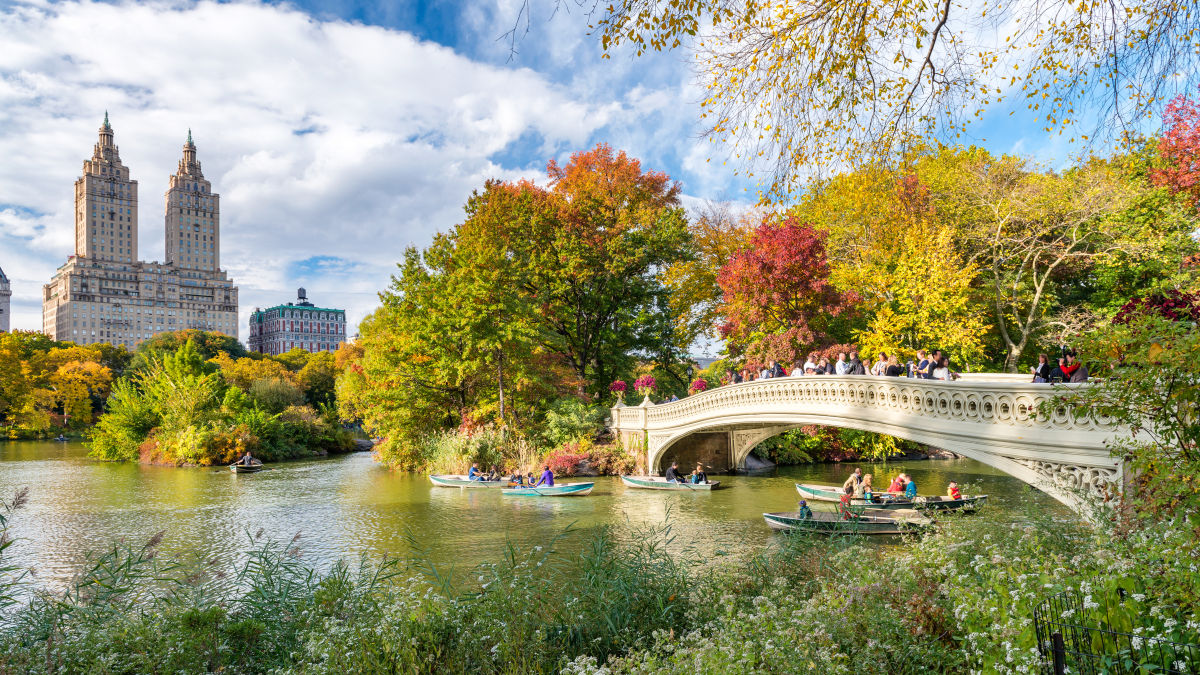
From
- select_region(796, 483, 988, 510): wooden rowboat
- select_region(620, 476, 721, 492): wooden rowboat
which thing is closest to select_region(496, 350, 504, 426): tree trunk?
select_region(620, 476, 721, 492): wooden rowboat

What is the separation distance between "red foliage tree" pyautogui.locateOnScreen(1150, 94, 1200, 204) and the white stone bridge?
1089 cm

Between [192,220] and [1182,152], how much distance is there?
6146 inches

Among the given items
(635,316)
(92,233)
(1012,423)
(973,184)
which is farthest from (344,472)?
(92,233)

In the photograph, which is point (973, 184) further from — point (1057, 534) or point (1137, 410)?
point (1137, 410)

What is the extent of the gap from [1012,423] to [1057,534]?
398 cm

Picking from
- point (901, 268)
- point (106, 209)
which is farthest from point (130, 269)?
point (901, 268)

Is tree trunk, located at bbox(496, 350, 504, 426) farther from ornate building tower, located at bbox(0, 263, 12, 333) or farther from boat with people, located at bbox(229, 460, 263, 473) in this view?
ornate building tower, located at bbox(0, 263, 12, 333)

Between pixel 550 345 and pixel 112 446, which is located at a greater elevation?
pixel 550 345

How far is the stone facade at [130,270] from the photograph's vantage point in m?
116

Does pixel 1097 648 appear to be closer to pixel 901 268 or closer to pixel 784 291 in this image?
pixel 784 291

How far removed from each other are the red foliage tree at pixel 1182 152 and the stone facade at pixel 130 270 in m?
132

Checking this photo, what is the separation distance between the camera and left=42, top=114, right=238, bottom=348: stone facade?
116 meters

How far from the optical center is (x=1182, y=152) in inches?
728

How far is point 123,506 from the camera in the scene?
18578 mm
